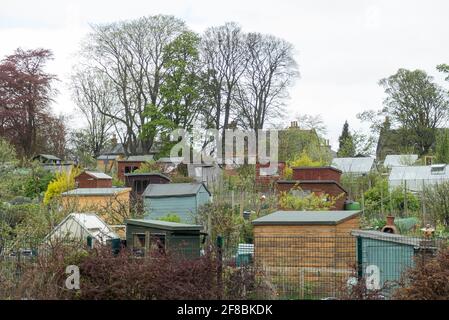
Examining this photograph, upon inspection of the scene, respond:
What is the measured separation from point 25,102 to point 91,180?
609 inches

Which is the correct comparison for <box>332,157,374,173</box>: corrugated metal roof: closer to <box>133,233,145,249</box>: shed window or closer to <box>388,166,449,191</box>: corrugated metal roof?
<box>388,166,449,191</box>: corrugated metal roof

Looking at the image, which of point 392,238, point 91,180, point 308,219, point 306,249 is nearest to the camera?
point 392,238

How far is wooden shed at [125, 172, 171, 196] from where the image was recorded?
3694cm

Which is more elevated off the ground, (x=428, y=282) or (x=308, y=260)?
(x=428, y=282)

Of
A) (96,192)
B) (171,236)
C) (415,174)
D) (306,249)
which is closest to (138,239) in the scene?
(171,236)

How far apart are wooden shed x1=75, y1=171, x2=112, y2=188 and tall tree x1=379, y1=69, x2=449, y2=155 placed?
27746mm

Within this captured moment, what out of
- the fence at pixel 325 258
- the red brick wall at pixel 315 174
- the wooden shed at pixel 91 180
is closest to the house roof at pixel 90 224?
the fence at pixel 325 258

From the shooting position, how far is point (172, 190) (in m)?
28.3

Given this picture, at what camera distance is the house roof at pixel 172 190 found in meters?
27.8

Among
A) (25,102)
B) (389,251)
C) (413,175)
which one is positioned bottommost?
(389,251)

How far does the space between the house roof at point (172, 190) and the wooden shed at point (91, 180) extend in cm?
957

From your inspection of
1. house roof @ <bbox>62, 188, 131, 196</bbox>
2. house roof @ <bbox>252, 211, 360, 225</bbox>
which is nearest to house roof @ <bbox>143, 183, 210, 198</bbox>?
house roof @ <bbox>62, 188, 131, 196</bbox>

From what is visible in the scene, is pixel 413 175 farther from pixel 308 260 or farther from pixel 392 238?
pixel 392 238

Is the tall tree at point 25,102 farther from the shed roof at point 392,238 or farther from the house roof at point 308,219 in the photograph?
the shed roof at point 392,238
